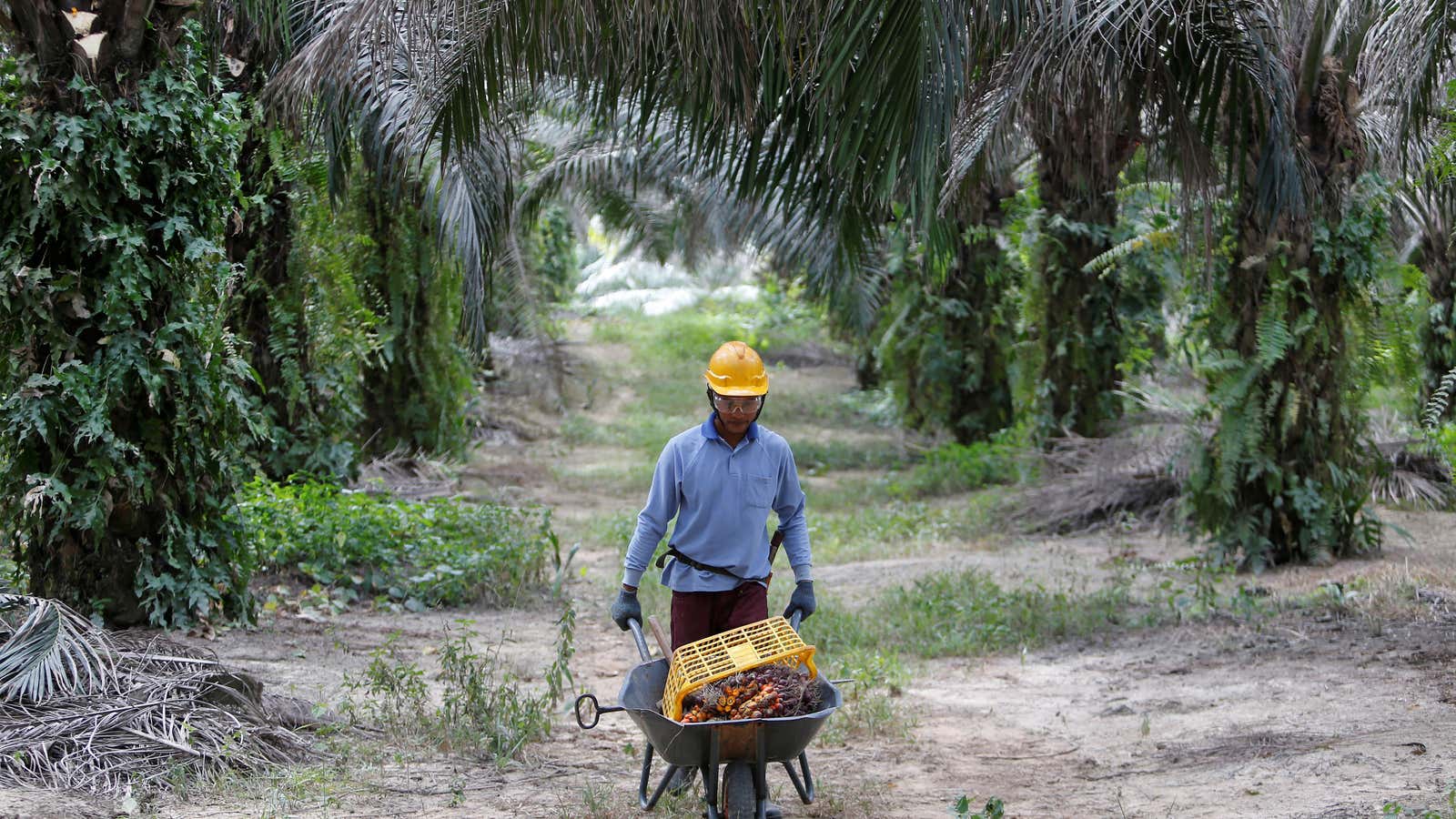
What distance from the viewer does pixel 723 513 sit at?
5312 mm

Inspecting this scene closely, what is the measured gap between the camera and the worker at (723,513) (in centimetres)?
522

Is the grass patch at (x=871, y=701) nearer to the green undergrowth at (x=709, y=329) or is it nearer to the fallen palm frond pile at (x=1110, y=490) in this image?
the fallen palm frond pile at (x=1110, y=490)

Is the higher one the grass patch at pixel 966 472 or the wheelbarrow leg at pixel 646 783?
the grass patch at pixel 966 472

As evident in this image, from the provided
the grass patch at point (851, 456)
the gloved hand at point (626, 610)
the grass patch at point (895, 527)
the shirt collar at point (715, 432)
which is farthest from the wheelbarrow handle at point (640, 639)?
the grass patch at point (851, 456)

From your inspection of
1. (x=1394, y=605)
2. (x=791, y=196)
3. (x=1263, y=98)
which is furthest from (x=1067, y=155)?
(x=1394, y=605)

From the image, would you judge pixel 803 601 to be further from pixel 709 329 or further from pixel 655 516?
pixel 709 329

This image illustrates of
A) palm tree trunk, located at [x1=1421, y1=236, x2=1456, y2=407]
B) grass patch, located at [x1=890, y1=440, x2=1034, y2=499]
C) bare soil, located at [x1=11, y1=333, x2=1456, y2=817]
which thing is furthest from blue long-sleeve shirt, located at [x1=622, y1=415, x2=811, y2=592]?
palm tree trunk, located at [x1=1421, y1=236, x2=1456, y2=407]

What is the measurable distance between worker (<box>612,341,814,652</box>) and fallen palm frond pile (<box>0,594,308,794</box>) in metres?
1.74

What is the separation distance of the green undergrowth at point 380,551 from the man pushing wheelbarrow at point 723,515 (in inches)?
A: 176

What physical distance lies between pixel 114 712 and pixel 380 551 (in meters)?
4.42

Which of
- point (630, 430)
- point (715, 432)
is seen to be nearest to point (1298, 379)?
point (715, 432)

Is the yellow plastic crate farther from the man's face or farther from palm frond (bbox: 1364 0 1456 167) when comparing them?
palm frond (bbox: 1364 0 1456 167)

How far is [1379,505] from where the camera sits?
12.3m

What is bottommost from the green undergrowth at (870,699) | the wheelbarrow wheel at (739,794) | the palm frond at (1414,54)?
the green undergrowth at (870,699)
